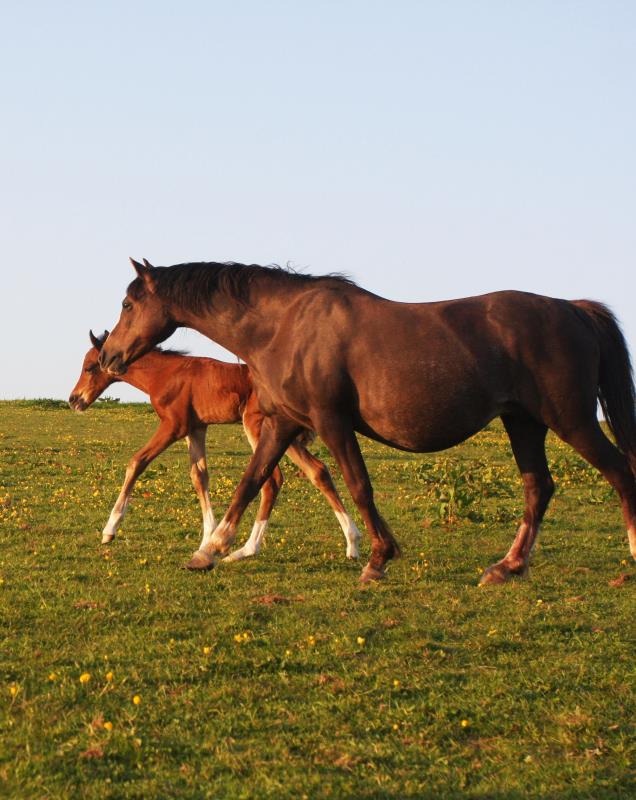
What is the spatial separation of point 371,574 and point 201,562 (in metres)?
1.58

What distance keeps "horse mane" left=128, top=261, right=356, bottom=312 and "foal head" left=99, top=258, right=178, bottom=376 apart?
0.11 metres

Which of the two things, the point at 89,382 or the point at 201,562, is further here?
the point at 89,382

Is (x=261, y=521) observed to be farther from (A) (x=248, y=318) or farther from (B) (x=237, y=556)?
(A) (x=248, y=318)

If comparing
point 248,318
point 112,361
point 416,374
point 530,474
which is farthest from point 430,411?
point 112,361

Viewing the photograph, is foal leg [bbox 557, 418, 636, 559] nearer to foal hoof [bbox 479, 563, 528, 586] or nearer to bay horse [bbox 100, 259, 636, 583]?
bay horse [bbox 100, 259, 636, 583]

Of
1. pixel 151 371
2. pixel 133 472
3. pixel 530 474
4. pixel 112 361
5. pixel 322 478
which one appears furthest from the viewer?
pixel 151 371

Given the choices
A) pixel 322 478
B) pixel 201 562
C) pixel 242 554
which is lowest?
pixel 242 554

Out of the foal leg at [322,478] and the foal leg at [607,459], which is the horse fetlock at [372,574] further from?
the foal leg at [607,459]

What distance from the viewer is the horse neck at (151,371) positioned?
1291cm

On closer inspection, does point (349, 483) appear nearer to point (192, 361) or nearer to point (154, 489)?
point (192, 361)

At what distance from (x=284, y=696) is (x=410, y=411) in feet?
11.5

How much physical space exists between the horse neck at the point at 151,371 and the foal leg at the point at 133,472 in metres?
0.93

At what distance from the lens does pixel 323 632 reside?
709cm

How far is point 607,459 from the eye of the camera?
28.6 ft
